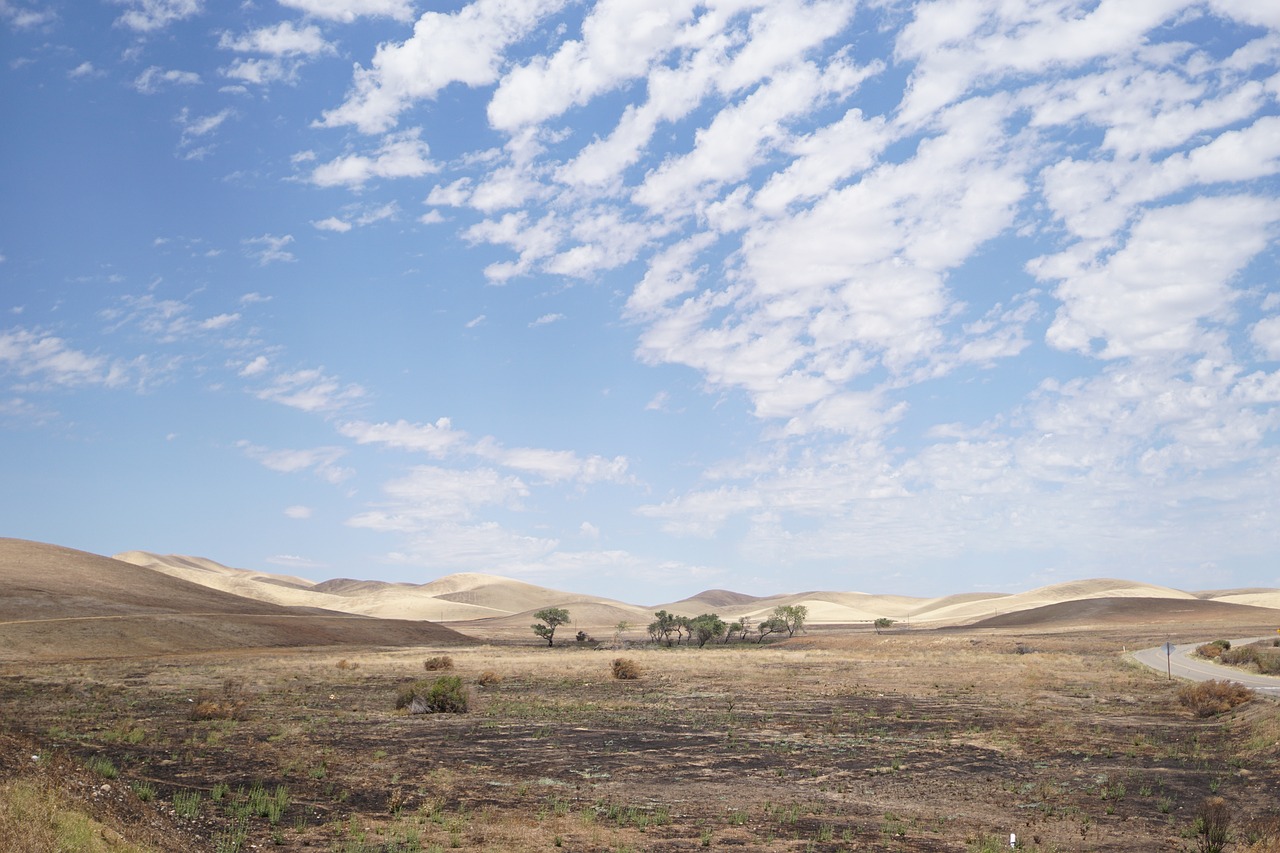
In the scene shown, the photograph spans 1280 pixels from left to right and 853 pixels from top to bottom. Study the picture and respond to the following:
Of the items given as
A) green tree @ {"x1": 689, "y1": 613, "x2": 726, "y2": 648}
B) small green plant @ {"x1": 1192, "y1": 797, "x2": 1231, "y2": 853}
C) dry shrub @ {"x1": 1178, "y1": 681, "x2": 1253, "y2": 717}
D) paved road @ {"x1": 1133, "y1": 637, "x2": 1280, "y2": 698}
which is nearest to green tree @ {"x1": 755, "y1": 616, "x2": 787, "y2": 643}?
green tree @ {"x1": 689, "y1": 613, "x2": 726, "y2": 648}

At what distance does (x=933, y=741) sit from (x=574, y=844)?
668 inches

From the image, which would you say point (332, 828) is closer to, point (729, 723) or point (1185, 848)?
point (1185, 848)

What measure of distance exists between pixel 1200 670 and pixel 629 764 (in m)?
41.7

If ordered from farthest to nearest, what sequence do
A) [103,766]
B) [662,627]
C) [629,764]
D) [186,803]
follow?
[662,627], [629,764], [103,766], [186,803]

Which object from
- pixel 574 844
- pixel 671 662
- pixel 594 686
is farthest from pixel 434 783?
pixel 671 662

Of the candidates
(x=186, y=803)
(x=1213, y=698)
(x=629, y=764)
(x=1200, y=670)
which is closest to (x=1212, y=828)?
(x=629, y=764)

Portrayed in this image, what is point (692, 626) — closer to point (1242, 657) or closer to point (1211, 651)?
point (1211, 651)

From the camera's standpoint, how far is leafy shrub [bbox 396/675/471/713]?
3578 centimetres

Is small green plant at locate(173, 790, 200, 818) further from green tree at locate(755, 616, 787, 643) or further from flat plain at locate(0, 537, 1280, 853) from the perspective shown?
green tree at locate(755, 616, 787, 643)

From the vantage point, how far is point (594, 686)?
161 ft

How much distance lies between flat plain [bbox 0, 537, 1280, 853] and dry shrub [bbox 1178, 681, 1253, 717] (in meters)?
0.71

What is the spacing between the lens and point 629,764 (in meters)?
24.6

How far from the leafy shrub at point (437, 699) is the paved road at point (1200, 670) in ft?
102

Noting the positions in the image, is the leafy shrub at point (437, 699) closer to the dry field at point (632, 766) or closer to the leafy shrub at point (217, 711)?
the dry field at point (632, 766)
